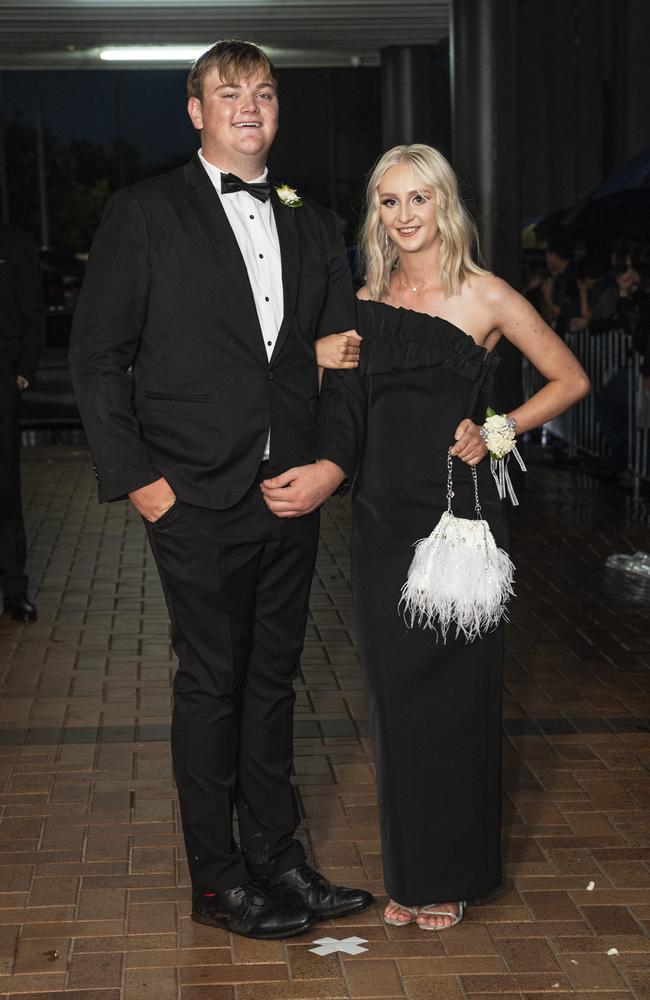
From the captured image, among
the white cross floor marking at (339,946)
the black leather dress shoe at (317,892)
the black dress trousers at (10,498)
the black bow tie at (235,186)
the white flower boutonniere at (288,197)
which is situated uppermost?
the black bow tie at (235,186)

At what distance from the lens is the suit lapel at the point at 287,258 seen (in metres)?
3.83

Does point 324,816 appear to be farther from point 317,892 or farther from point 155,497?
point 155,497

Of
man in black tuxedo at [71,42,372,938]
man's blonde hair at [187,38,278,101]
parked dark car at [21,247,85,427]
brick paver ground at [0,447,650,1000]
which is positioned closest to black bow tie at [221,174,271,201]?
man in black tuxedo at [71,42,372,938]

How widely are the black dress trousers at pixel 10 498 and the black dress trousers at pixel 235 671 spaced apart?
3.96m

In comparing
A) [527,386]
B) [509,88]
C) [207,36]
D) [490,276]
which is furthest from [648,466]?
[207,36]

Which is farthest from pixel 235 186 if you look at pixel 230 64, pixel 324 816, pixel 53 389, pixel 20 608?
pixel 53 389

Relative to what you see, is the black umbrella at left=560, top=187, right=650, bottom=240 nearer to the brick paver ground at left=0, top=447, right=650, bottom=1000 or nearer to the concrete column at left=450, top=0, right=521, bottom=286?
the concrete column at left=450, top=0, right=521, bottom=286

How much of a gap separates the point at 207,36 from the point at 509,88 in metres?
6.84

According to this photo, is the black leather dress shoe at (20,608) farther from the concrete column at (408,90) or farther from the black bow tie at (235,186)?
the concrete column at (408,90)

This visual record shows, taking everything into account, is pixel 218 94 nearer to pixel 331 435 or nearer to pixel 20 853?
pixel 331 435

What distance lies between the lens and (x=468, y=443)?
3896mm

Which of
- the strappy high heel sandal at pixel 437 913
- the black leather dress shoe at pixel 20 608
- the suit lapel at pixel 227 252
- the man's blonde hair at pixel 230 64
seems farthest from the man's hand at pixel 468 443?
the black leather dress shoe at pixel 20 608

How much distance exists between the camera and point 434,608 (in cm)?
389

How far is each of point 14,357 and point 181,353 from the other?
13.6 feet
